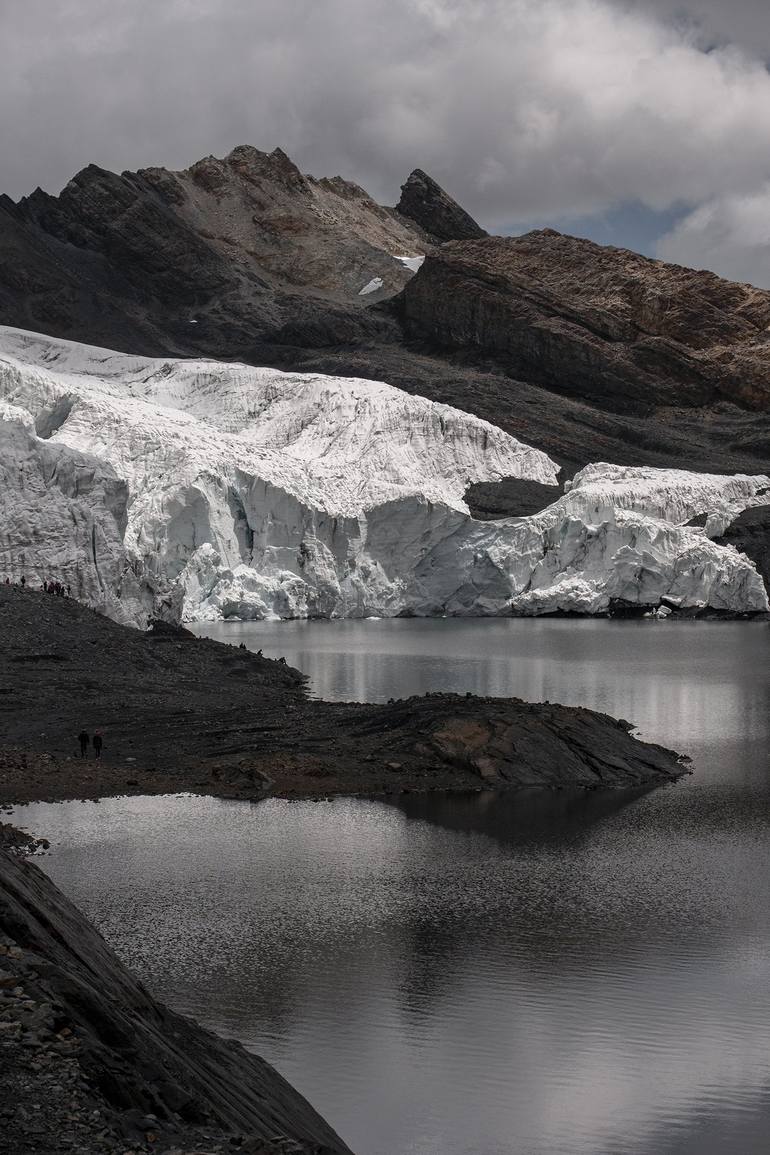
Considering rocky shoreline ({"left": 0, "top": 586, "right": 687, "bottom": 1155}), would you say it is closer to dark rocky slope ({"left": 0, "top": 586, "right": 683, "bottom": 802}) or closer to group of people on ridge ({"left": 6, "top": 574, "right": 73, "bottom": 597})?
dark rocky slope ({"left": 0, "top": 586, "right": 683, "bottom": 802})

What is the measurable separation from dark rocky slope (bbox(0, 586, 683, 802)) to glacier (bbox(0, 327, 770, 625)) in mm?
30238

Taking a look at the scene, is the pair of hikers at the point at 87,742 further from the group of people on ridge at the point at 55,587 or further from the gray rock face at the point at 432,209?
the gray rock face at the point at 432,209

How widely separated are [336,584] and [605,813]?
5536 cm

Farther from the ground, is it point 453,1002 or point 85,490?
point 85,490

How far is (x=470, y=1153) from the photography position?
411 inches

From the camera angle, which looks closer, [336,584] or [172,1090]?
[172,1090]

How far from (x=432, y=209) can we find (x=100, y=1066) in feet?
619

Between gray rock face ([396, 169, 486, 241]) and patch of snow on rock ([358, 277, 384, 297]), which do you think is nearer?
patch of snow on rock ([358, 277, 384, 297])

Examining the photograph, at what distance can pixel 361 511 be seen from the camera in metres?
80.5

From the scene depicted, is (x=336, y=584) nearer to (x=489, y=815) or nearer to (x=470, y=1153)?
(x=489, y=815)

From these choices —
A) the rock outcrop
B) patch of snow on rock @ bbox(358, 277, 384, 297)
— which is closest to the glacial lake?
the rock outcrop

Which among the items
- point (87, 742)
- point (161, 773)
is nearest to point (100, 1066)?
point (161, 773)

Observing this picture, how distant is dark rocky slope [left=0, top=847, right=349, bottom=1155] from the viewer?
6.98 meters

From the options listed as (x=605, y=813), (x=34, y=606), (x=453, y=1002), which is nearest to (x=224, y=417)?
(x=34, y=606)
